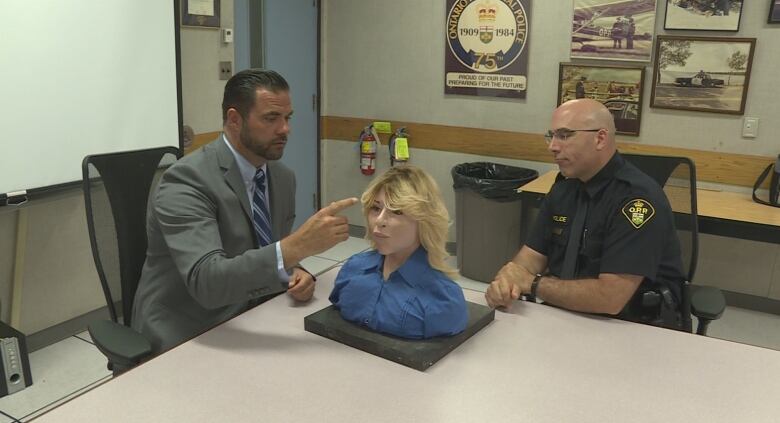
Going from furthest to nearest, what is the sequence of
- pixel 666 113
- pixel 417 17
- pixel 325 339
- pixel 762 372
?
pixel 417 17, pixel 666 113, pixel 325 339, pixel 762 372

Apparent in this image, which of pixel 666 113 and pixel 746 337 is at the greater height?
pixel 666 113

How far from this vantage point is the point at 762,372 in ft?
4.51

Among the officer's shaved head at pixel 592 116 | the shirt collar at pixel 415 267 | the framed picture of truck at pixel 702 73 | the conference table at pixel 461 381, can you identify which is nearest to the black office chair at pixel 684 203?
the officer's shaved head at pixel 592 116

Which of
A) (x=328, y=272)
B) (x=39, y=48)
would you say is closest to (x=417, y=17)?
(x=39, y=48)

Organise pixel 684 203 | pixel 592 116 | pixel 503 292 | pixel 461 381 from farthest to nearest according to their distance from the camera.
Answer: pixel 684 203 < pixel 592 116 < pixel 503 292 < pixel 461 381

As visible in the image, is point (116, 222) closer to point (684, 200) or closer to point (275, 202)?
point (275, 202)

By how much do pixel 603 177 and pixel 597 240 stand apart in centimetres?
21

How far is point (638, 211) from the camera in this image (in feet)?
5.98

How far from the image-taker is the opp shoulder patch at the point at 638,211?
181 centimetres

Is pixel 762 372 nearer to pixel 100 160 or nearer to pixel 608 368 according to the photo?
pixel 608 368

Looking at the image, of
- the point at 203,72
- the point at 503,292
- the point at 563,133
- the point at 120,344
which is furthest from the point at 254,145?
the point at 203,72

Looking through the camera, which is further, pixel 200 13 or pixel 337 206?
pixel 200 13

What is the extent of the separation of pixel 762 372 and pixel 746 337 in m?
2.22

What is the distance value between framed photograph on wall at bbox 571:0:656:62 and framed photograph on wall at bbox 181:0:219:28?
7.19ft
